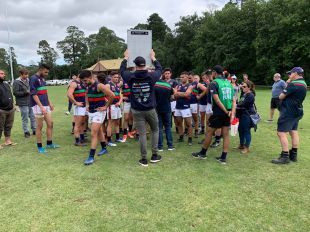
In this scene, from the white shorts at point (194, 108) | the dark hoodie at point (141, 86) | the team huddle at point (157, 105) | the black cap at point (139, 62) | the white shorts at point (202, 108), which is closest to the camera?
the black cap at point (139, 62)

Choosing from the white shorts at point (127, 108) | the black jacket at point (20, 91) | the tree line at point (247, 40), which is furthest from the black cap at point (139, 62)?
the tree line at point (247, 40)

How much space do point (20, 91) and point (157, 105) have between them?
15.7ft

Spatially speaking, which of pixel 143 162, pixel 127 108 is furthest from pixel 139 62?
pixel 127 108

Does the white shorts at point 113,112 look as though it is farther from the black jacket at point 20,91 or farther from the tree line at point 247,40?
the tree line at point 247,40

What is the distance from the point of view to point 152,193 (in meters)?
4.70

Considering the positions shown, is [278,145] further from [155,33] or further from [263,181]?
[155,33]

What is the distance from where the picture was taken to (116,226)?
3.73 m

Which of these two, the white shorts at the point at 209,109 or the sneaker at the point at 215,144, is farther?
the white shorts at the point at 209,109

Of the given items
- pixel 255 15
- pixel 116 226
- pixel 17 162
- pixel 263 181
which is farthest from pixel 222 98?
pixel 255 15

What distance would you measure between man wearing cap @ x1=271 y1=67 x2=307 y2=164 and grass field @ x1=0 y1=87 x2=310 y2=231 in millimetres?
316

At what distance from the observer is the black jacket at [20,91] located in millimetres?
9016

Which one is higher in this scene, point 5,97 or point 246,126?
point 5,97

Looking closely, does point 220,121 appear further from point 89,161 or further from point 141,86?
point 89,161

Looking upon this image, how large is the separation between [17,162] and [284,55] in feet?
123
